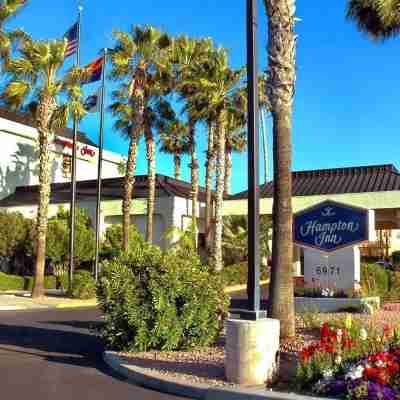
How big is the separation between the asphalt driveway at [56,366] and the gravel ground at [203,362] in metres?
0.53

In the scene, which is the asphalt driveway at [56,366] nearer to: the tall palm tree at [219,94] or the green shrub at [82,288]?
the green shrub at [82,288]

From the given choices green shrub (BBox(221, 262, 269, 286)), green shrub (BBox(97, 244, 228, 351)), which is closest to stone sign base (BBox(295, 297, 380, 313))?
green shrub (BBox(97, 244, 228, 351))

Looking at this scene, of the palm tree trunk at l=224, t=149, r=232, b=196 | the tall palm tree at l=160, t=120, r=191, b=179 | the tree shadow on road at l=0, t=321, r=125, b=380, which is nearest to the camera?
the tree shadow on road at l=0, t=321, r=125, b=380

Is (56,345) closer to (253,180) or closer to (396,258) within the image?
(253,180)

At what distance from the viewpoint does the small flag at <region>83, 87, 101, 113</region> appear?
27.9 m

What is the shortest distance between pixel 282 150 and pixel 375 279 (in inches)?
447

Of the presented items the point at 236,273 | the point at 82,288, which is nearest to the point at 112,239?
the point at 236,273

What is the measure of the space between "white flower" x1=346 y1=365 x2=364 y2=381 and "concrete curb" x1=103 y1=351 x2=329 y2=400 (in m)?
0.43

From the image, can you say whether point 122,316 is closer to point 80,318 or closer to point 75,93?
point 80,318

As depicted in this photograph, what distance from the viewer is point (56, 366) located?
9828 mm

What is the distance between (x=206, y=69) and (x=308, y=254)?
14.1 m

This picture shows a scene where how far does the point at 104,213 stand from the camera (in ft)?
130

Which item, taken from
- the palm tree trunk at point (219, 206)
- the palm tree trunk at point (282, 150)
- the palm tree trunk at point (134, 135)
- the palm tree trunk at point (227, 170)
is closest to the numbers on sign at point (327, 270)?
the palm tree trunk at point (282, 150)

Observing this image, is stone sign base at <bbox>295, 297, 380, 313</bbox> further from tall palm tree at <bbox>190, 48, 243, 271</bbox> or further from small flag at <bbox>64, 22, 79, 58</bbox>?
small flag at <bbox>64, 22, 79, 58</bbox>
